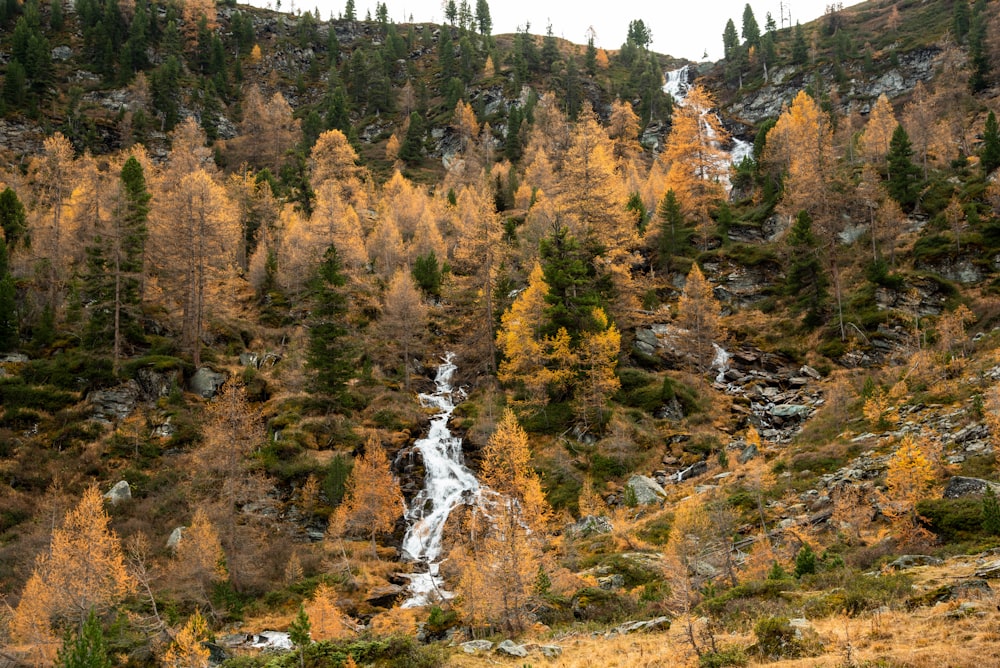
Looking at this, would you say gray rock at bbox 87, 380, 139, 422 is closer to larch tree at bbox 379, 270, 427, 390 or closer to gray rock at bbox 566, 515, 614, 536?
larch tree at bbox 379, 270, 427, 390

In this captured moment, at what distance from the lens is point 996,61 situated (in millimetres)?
75875

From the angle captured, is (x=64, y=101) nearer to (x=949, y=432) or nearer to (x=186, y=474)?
(x=186, y=474)

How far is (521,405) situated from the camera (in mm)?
42969

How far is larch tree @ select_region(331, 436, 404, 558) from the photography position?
34219 millimetres

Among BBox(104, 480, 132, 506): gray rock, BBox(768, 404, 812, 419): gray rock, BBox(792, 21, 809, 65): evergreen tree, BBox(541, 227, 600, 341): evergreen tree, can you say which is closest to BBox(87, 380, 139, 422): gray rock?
BBox(104, 480, 132, 506): gray rock

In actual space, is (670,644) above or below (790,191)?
below

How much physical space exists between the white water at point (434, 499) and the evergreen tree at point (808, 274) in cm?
2961

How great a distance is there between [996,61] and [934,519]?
86.6m

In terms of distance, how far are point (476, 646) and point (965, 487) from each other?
16.6 metres

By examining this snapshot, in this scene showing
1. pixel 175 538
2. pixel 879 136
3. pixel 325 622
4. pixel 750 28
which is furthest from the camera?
Result: pixel 750 28

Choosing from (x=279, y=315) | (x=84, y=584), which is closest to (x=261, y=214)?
(x=279, y=315)

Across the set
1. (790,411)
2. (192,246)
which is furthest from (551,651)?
(192,246)

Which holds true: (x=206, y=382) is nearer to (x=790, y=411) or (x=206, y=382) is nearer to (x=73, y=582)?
(x=73, y=582)

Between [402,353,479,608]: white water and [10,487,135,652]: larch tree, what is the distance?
44.1ft
